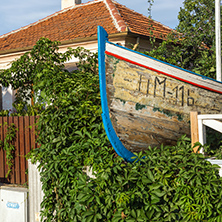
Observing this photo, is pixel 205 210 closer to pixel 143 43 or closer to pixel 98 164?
pixel 98 164

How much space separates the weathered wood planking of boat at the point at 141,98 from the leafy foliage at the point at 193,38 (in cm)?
411

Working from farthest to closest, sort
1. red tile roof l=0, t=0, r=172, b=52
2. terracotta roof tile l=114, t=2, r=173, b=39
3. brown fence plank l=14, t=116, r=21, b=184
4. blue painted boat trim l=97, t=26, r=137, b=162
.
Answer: red tile roof l=0, t=0, r=172, b=52, terracotta roof tile l=114, t=2, r=173, b=39, brown fence plank l=14, t=116, r=21, b=184, blue painted boat trim l=97, t=26, r=137, b=162

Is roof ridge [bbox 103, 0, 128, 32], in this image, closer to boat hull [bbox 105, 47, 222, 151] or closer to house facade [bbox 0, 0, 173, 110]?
house facade [bbox 0, 0, 173, 110]

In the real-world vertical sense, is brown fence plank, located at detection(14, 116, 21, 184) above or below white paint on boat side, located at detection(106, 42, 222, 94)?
below

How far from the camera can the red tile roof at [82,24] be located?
10.8m

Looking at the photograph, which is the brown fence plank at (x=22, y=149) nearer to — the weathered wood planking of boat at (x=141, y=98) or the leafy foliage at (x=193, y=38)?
the weathered wood planking of boat at (x=141, y=98)

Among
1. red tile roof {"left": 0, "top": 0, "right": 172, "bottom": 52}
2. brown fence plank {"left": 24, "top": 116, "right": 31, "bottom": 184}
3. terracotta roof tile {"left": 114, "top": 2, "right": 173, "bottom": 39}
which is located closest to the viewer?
brown fence plank {"left": 24, "top": 116, "right": 31, "bottom": 184}

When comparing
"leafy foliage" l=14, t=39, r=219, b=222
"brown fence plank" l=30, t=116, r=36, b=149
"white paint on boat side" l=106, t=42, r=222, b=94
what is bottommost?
"leafy foliage" l=14, t=39, r=219, b=222

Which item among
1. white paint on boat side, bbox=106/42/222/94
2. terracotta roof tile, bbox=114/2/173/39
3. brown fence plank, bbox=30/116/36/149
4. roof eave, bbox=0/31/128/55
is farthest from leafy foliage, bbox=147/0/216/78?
brown fence plank, bbox=30/116/36/149

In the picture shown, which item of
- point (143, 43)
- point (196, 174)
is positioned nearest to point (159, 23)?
point (143, 43)

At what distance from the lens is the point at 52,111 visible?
18.9ft

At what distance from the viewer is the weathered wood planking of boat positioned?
477 centimetres

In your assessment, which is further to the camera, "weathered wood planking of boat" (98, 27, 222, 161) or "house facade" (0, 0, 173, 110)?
"house facade" (0, 0, 173, 110)

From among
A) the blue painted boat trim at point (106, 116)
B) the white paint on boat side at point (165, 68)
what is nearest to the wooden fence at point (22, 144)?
the blue painted boat trim at point (106, 116)
